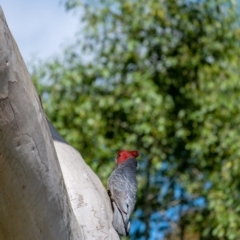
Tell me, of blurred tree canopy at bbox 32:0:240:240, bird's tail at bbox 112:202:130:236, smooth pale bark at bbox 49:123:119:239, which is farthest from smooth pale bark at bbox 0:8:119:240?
blurred tree canopy at bbox 32:0:240:240

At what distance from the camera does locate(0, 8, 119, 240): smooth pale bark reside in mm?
2188

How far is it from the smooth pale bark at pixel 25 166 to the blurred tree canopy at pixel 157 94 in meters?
4.81

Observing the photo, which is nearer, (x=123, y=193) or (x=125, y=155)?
(x=123, y=193)

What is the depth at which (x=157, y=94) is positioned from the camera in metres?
7.40

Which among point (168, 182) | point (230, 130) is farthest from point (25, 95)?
point (168, 182)

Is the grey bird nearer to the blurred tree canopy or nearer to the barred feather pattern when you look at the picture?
the barred feather pattern

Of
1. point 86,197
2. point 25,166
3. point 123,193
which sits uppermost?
point 25,166

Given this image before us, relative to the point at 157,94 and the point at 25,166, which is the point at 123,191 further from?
the point at 157,94

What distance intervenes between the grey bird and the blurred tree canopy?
9.14 feet

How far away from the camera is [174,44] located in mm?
7758

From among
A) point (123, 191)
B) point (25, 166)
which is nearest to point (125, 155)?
point (123, 191)

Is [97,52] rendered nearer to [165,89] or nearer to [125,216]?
[165,89]

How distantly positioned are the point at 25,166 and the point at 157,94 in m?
5.15

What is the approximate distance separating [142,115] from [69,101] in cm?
78
